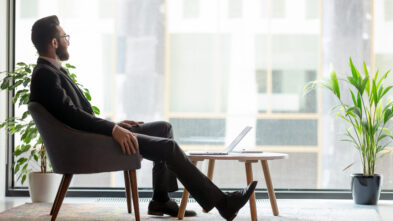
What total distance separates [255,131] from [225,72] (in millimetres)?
528

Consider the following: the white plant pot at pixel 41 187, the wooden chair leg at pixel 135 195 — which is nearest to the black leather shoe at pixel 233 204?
the wooden chair leg at pixel 135 195

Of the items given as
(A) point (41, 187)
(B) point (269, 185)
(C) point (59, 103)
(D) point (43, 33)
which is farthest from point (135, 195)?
(A) point (41, 187)

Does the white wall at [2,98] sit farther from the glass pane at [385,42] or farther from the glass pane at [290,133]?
the glass pane at [385,42]

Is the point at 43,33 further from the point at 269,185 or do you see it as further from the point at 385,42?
the point at 385,42

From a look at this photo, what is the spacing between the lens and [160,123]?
11.8 ft

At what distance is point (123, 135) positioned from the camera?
3.09 m

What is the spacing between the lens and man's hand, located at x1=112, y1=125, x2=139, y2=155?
3086 mm

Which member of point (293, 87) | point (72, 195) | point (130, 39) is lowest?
point (72, 195)

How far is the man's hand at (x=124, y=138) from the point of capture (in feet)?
10.1

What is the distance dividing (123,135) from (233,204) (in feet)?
2.13

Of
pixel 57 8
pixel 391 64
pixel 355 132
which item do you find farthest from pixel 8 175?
pixel 391 64

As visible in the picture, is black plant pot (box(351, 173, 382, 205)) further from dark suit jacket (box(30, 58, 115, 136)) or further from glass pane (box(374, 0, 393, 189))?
dark suit jacket (box(30, 58, 115, 136))

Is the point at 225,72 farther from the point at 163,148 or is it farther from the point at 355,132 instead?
the point at 163,148

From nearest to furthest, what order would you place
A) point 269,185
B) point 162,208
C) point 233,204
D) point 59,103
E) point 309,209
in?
point 233,204 < point 59,103 < point 162,208 < point 269,185 < point 309,209
